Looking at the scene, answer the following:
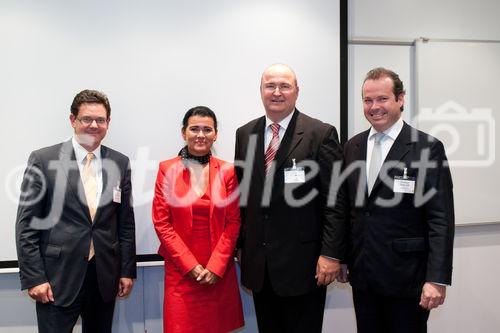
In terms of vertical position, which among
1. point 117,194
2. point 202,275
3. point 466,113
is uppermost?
point 466,113

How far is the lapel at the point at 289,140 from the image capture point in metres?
2.05

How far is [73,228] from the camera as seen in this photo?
6.68ft

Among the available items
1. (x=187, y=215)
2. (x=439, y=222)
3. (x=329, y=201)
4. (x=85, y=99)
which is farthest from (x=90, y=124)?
(x=439, y=222)

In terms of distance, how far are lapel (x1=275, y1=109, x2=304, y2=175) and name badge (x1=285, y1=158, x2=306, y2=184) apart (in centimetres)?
6

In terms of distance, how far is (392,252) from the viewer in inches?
72.8

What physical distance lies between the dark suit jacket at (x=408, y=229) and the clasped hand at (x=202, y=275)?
0.76 m

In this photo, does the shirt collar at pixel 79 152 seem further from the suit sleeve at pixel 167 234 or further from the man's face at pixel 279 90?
the man's face at pixel 279 90

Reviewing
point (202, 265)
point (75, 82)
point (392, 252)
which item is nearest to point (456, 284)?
point (392, 252)

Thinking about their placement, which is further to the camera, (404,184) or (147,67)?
(147,67)

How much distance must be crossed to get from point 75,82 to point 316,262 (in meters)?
1.84

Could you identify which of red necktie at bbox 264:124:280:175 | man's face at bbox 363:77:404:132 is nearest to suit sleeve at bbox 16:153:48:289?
red necktie at bbox 264:124:280:175

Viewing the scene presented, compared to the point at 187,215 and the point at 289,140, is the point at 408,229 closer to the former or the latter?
the point at 289,140

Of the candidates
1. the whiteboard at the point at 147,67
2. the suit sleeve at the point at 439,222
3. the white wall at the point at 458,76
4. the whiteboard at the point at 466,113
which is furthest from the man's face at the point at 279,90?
the whiteboard at the point at 466,113

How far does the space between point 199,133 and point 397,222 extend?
111cm
